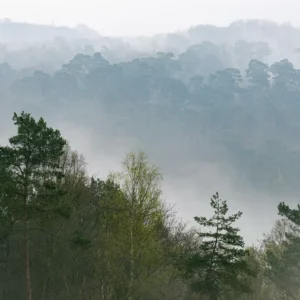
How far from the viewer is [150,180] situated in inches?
1198

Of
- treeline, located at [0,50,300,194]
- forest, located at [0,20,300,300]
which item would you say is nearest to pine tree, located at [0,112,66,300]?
forest, located at [0,20,300,300]

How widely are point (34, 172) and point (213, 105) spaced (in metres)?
145

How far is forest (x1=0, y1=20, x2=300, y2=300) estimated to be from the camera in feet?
75.2

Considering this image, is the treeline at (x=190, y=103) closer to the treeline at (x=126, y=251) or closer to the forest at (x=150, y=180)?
the forest at (x=150, y=180)

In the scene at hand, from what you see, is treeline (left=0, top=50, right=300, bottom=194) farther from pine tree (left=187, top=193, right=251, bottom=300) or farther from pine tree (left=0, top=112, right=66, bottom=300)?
pine tree (left=0, top=112, right=66, bottom=300)

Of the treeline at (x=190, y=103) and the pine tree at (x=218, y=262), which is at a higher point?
the treeline at (x=190, y=103)

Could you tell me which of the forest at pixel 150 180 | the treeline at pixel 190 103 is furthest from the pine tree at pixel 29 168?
the treeline at pixel 190 103

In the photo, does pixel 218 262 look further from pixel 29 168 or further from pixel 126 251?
pixel 29 168

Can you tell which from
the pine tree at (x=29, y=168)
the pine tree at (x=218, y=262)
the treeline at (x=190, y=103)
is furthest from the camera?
the treeline at (x=190, y=103)

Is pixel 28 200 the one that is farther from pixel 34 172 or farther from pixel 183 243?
pixel 183 243

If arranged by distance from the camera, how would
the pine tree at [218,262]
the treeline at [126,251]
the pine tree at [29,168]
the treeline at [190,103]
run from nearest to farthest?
the pine tree at [29,168] → the pine tree at [218,262] → the treeline at [126,251] → the treeline at [190,103]

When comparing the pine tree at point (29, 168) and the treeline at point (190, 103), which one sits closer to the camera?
the pine tree at point (29, 168)

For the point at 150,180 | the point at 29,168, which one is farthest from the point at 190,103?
the point at 29,168

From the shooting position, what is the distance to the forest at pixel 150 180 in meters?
22.9
